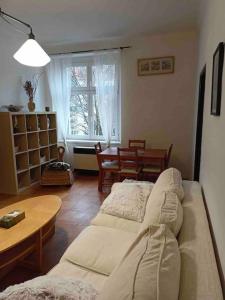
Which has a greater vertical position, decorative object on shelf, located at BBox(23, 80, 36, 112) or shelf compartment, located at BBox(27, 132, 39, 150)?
decorative object on shelf, located at BBox(23, 80, 36, 112)

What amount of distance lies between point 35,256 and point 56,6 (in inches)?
124

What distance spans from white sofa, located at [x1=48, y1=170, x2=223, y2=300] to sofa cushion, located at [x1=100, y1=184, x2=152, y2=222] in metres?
0.06

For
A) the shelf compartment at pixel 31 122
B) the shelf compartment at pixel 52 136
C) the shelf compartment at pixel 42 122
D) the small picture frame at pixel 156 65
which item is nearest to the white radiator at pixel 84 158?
the shelf compartment at pixel 52 136

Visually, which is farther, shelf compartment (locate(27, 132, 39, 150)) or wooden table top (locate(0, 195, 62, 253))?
shelf compartment (locate(27, 132, 39, 150))

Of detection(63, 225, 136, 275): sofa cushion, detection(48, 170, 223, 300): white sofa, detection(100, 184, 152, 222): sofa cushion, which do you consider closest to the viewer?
detection(48, 170, 223, 300): white sofa

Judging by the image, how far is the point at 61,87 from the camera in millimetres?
5039

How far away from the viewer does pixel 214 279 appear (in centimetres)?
97

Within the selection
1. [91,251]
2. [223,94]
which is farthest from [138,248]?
[223,94]

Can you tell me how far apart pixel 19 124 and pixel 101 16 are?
2231 millimetres

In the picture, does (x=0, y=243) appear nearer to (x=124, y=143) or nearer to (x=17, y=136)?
(x=17, y=136)

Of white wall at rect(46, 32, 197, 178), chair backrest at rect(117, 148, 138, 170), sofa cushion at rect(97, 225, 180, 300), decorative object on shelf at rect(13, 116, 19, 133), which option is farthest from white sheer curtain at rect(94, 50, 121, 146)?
sofa cushion at rect(97, 225, 180, 300)

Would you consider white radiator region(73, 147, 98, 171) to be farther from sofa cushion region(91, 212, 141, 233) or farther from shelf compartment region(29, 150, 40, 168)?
sofa cushion region(91, 212, 141, 233)

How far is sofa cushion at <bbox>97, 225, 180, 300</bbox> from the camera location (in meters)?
0.79

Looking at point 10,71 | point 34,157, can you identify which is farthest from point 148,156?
point 10,71
